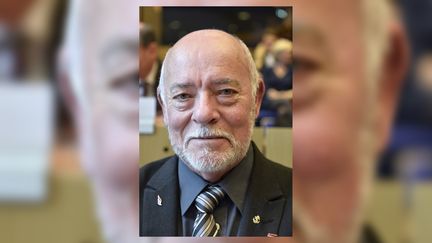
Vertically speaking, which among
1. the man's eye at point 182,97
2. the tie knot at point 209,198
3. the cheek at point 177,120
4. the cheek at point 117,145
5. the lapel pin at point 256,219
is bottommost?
the lapel pin at point 256,219

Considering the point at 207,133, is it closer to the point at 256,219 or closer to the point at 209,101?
the point at 209,101

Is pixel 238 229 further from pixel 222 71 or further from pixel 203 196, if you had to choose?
pixel 222 71

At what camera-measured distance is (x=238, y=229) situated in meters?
0.98

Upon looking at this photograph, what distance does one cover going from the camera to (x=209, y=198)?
975 mm

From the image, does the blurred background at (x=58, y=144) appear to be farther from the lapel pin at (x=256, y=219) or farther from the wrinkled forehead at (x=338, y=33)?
the lapel pin at (x=256, y=219)

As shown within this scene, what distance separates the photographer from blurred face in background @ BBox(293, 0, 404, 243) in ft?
3.25

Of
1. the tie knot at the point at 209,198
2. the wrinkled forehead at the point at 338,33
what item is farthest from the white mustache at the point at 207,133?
the wrinkled forehead at the point at 338,33

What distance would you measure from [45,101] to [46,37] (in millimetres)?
128

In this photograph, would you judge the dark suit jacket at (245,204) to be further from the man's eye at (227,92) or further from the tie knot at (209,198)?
the man's eye at (227,92)

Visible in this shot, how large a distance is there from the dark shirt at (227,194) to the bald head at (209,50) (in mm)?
151

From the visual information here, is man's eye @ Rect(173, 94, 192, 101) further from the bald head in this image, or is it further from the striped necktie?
the striped necktie

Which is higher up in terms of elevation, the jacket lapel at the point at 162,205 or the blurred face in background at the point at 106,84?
the blurred face in background at the point at 106,84

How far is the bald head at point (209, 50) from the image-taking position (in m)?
0.94

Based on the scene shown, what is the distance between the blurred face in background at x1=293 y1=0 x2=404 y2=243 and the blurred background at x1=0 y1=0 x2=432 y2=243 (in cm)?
3
